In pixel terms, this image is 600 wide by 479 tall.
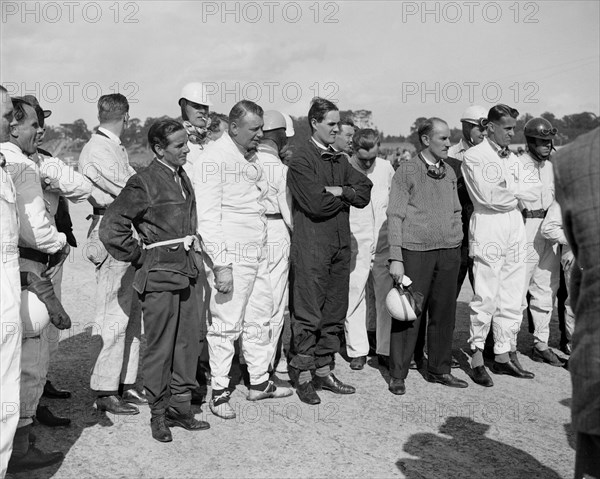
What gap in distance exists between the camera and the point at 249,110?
5.70 metres

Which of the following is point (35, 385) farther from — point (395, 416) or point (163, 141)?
point (395, 416)

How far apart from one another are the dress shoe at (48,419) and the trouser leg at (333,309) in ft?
7.12

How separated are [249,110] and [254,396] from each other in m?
2.39

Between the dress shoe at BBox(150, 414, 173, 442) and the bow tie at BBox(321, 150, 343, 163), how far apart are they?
2.64 meters

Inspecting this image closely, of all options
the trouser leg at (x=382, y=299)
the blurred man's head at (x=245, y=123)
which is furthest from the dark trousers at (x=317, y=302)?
the blurred man's head at (x=245, y=123)


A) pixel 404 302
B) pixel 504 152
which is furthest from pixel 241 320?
pixel 504 152

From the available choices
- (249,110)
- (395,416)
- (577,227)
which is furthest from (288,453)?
(577,227)

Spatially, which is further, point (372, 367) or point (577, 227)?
point (372, 367)

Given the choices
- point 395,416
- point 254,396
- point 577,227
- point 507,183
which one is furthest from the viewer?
point 507,183

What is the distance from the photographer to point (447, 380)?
21.5 feet

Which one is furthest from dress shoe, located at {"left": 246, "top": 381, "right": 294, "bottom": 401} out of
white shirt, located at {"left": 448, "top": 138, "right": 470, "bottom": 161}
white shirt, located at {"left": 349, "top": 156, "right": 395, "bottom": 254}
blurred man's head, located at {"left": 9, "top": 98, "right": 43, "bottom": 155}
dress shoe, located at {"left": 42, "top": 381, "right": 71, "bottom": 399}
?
white shirt, located at {"left": 448, "top": 138, "right": 470, "bottom": 161}

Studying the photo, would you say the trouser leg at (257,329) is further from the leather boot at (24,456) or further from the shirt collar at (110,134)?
the leather boot at (24,456)

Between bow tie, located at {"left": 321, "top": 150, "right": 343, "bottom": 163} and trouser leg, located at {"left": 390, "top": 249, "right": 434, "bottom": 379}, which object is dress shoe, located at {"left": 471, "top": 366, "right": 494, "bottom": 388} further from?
bow tie, located at {"left": 321, "top": 150, "right": 343, "bottom": 163}

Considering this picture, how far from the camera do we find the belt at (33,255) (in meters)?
4.63
